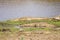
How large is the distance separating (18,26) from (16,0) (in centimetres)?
348

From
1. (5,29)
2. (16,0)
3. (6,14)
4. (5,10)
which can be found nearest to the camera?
(5,29)

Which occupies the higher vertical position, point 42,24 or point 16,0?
point 16,0

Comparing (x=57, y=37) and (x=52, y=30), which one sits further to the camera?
(x=52, y=30)

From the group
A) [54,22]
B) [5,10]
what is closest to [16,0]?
[5,10]

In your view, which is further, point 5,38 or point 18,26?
point 18,26

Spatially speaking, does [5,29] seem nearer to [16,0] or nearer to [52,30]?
[52,30]

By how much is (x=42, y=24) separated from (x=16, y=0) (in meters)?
3.51

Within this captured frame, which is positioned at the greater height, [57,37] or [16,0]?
[16,0]

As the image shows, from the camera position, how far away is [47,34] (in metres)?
2.52

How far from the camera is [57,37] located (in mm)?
2412

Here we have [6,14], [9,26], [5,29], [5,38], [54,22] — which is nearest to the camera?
[5,38]

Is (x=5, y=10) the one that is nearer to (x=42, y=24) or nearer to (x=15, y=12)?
(x=15, y=12)

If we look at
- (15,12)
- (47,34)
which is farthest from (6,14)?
(47,34)

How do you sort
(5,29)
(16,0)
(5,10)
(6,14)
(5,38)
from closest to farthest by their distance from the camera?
(5,38)
(5,29)
(6,14)
(5,10)
(16,0)
